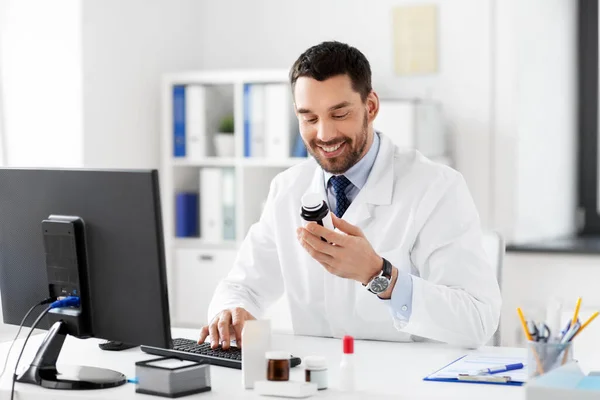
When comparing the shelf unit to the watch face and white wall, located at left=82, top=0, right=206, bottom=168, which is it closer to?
white wall, located at left=82, top=0, right=206, bottom=168

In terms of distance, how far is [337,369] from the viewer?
6.35 ft

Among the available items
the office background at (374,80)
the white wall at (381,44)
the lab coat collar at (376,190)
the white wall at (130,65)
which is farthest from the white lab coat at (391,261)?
the white wall at (381,44)

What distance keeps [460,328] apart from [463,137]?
6.99 ft

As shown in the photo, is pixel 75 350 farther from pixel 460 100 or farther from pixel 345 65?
pixel 460 100

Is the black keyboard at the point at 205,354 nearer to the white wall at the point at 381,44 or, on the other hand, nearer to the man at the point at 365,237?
the man at the point at 365,237

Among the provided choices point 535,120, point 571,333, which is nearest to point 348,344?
point 571,333

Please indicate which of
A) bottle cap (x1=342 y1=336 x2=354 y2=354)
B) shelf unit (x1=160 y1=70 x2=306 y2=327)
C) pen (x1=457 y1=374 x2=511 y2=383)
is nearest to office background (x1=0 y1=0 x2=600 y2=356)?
shelf unit (x1=160 y1=70 x2=306 y2=327)

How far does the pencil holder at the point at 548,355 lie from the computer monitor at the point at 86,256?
66 centimetres

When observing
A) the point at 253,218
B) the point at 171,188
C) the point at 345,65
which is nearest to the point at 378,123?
the point at 253,218

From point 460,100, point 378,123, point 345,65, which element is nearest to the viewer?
point 345,65

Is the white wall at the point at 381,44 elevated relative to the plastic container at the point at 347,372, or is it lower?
elevated

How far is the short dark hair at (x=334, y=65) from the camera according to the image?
2.32 metres

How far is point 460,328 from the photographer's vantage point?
213 centimetres

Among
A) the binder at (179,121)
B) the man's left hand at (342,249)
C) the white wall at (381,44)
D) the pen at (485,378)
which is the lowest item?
the pen at (485,378)
